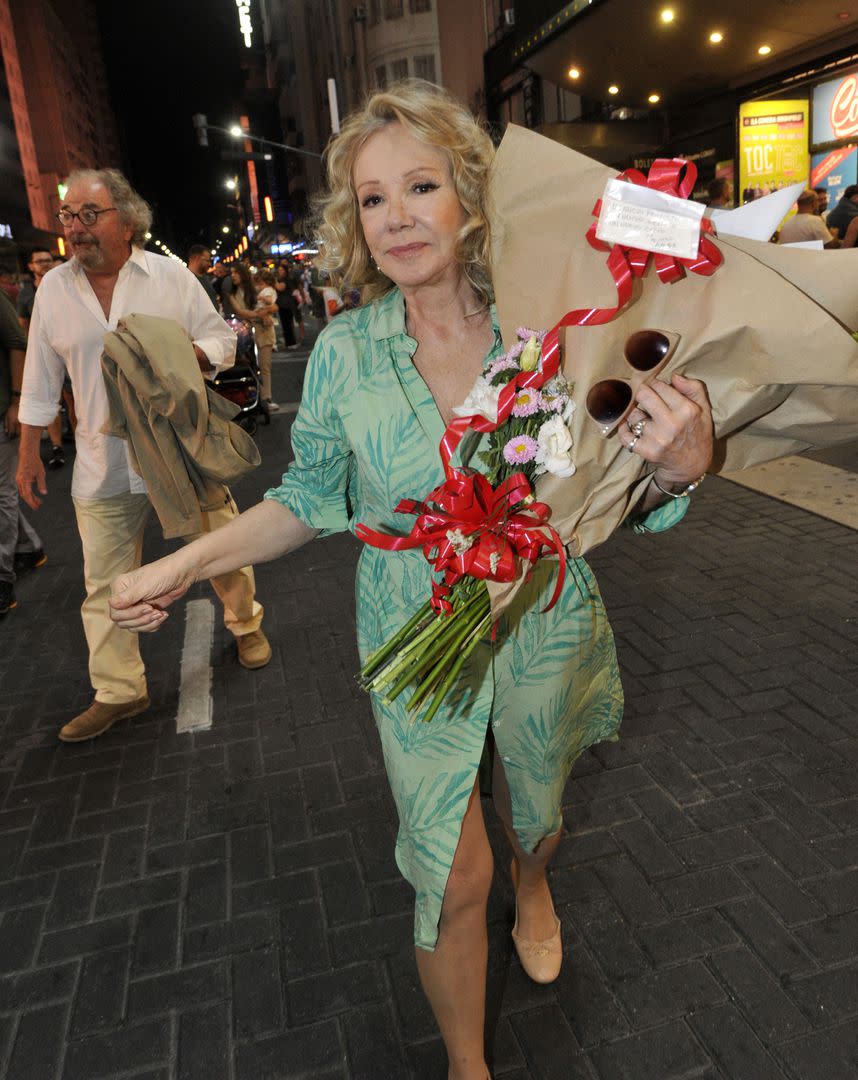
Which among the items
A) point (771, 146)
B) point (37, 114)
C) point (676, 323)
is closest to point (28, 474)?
point (676, 323)

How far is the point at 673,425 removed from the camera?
1.45 metres

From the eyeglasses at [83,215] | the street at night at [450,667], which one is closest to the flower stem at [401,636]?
the street at night at [450,667]

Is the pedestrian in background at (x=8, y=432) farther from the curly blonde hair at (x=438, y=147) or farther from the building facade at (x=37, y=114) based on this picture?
the building facade at (x=37, y=114)

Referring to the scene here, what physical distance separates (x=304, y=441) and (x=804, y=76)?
524 inches

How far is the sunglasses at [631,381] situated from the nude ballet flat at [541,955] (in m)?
1.56

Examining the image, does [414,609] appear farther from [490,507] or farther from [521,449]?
[521,449]

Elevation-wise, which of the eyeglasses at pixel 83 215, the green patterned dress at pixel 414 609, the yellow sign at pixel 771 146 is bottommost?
the green patterned dress at pixel 414 609

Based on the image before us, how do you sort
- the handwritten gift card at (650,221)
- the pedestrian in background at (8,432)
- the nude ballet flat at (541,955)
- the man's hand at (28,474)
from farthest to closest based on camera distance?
the pedestrian in background at (8,432), the man's hand at (28,474), the nude ballet flat at (541,955), the handwritten gift card at (650,221)

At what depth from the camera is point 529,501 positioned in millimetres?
1547

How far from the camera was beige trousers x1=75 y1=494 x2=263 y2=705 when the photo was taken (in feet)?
12.5

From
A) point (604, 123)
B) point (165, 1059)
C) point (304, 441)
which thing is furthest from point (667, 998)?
point (604, 123)

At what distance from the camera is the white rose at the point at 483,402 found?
1.51 meters

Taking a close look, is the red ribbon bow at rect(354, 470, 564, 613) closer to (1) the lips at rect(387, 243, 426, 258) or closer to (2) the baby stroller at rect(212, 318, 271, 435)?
(1) the lips at rect(387, 243, 426, 258)

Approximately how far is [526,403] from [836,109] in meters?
13.2
